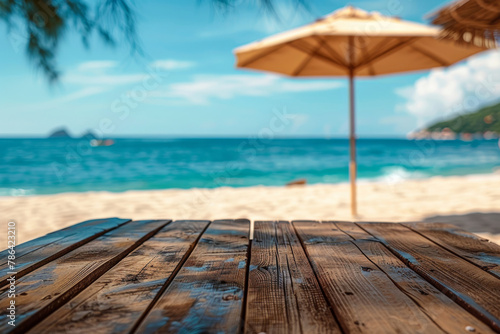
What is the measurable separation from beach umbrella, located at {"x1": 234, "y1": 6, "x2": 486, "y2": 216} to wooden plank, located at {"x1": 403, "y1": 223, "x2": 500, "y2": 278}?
85.0 inches

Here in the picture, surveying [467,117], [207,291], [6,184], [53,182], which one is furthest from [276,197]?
[467,117]

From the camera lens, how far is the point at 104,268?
0.94 metres

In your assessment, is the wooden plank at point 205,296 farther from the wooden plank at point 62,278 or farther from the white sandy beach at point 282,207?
the white sandy beach at point 282,207

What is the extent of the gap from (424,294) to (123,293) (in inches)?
27.4

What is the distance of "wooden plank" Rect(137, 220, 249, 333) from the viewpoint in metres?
0.63

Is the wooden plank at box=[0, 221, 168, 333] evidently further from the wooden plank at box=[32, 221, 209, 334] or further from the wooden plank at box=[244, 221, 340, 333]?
the wooden plank at box=[244, 221, 340, 333]

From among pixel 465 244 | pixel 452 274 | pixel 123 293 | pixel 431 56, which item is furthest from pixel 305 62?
pixel 123 293

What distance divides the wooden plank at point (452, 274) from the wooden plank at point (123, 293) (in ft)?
2.22

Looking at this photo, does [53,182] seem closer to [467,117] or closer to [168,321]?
[168,321]

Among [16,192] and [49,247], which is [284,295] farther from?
[16,192]

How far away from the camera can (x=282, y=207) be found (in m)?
4.88

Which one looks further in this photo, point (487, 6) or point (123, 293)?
point (487, 6)

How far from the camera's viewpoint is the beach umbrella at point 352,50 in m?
3.29

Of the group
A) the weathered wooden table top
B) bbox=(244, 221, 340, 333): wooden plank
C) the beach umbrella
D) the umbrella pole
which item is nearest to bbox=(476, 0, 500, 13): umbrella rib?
the beach umbrella
